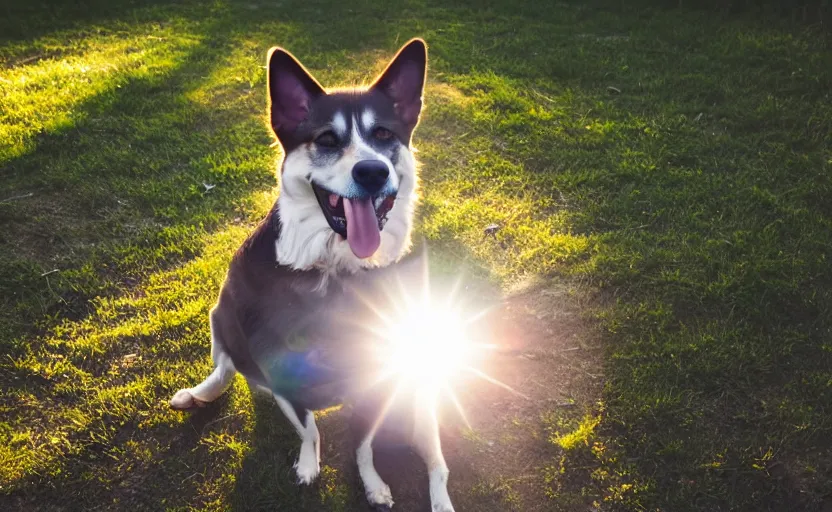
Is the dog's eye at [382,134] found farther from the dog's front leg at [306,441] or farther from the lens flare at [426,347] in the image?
the dog's front leg at [306,441]

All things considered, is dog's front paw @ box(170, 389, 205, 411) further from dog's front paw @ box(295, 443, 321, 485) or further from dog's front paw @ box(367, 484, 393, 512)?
dog's front paw @ box(367, 484, 393, 512)

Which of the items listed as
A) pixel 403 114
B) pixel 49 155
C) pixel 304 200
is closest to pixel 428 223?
pixel 403 114

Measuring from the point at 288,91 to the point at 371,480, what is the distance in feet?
6.31

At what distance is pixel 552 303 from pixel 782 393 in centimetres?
140

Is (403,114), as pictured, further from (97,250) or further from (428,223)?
(97,250)

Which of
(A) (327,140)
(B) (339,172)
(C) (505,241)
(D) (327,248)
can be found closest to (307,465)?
(D) (327,248)

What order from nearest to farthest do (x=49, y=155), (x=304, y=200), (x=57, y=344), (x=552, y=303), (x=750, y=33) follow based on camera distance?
(x=304, y=200) → (x=57, y=344) → (x=552, y=303) → (x=49, y=155) → (x=750, y=33)

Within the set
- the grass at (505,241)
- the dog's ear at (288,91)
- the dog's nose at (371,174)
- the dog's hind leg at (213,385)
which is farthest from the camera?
the dog's hind leg at (213,385)

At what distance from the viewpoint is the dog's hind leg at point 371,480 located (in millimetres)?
2807

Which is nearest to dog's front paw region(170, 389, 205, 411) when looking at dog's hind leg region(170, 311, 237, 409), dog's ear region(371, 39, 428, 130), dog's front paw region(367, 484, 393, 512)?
dog's hind leg region(170, 311, 237, 409)

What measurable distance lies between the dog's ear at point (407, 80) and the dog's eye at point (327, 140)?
0.39m

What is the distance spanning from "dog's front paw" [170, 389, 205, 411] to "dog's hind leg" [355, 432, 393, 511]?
1.01m

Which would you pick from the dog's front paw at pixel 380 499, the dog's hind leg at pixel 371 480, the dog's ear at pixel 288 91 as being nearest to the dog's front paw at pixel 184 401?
the dog's hind leg at pixel 371 480

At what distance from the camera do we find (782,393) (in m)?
3.21
